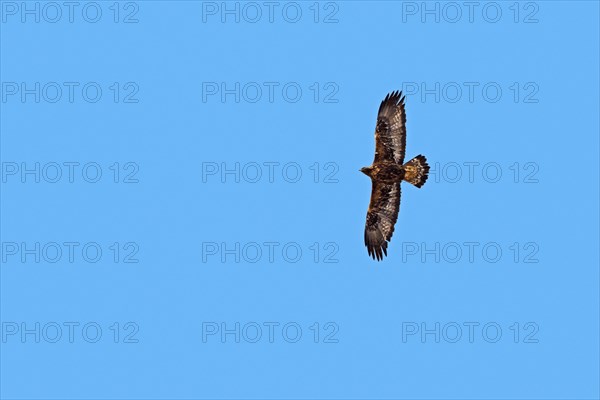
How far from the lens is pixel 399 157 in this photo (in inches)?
1118

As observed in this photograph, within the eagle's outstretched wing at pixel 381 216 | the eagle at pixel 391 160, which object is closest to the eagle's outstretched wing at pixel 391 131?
the eagle at pixel 391 160

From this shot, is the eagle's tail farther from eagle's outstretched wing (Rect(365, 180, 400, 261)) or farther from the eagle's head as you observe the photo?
the eagle's head

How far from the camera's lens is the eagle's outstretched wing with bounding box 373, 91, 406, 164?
28.4 metres

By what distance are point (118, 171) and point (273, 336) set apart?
8021mm

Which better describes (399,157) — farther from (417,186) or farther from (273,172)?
(273,172)

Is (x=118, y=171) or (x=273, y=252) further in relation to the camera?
(x=118, y=171)

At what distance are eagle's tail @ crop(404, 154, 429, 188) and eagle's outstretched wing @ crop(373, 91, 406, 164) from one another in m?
0.26

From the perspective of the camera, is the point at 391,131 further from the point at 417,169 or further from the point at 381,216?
the point at 381,216

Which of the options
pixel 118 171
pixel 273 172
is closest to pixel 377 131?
pixel 273 172

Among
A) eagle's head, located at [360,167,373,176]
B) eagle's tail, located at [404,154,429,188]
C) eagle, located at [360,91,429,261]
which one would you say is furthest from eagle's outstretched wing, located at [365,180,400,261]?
eagle's tail, located at [404,154,429,188]

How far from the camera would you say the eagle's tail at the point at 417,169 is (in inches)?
1113

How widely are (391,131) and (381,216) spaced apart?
2.33 metres

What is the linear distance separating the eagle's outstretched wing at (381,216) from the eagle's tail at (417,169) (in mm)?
625

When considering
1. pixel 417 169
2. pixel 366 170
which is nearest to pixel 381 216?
pixel 366 170
